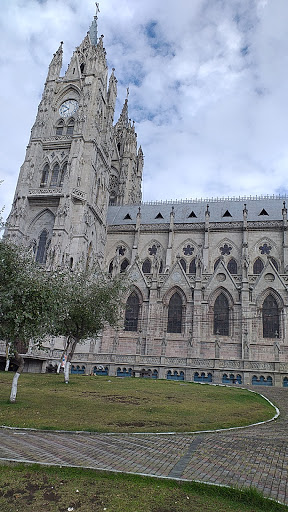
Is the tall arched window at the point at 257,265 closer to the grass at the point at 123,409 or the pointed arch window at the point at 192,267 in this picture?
the pointed arch window at the point at 192,267

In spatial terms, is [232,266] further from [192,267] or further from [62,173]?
[62,173]

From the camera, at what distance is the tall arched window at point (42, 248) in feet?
144

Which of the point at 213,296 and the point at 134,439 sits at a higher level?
the point at 213,296

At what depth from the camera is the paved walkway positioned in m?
7.06

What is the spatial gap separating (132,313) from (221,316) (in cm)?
973

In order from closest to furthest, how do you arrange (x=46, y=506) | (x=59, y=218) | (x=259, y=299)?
(x=46, y=506) → (x=259, y=299) → (x=59, y=218)

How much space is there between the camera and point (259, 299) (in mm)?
38969

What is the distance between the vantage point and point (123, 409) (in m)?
14.3

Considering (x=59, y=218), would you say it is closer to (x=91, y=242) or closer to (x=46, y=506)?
(x=91, y=242)

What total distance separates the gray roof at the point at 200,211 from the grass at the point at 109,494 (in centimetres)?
4619

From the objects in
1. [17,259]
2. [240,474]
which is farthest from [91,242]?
[240,474]

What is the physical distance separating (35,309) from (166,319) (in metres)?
26.3

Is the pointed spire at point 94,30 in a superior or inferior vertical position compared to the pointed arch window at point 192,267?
superior

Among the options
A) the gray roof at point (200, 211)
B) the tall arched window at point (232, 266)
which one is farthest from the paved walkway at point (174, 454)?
the gray roof at point (200, 211)
